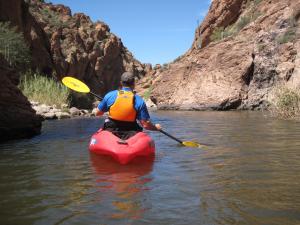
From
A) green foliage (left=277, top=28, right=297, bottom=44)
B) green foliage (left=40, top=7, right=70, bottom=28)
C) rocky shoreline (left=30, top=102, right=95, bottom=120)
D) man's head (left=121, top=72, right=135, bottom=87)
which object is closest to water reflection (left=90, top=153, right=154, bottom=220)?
man's head (left=121, top=72, right=135, bottom=87)

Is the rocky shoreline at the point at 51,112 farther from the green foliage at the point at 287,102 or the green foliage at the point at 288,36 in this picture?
the green foliage at the point at 288,36

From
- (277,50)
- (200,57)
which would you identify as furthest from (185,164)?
(200,57)

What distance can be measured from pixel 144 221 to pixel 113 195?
2.86 feet

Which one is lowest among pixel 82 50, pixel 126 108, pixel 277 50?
pixel 126 108

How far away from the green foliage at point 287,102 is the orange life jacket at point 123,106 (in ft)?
23.6

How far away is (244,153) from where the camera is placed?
6.59 meters

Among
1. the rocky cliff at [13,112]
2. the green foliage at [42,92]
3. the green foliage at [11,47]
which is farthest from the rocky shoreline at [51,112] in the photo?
the rocky cliff at [13,112]

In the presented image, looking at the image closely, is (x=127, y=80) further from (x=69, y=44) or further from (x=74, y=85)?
(x=69, y=44)

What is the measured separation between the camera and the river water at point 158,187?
11.0 feet

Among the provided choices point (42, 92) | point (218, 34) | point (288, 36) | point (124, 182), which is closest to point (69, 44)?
point (218, 34)

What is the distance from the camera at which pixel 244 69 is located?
24.3m

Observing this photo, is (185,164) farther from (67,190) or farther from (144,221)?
(144,221)

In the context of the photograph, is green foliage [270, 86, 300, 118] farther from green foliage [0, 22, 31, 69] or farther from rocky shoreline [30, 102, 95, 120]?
green foliage [0, 22, 31, 69]

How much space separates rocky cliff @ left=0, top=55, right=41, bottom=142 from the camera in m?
9.05
